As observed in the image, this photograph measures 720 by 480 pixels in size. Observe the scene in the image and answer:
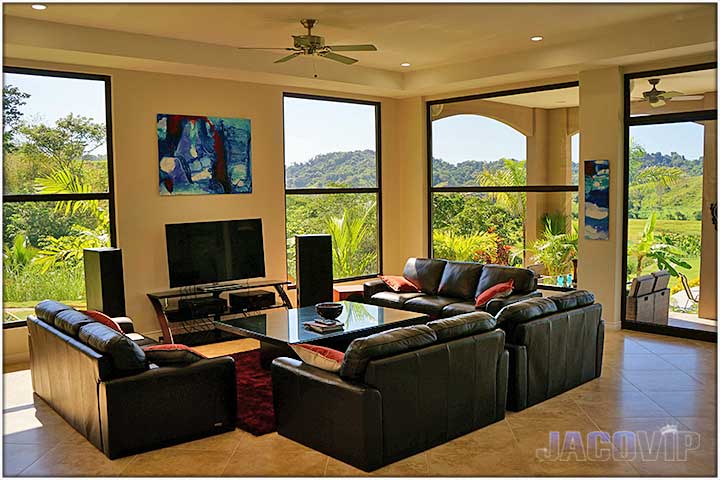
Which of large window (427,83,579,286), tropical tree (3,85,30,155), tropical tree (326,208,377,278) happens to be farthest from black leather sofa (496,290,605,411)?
tropical tree (3,85,30,155)

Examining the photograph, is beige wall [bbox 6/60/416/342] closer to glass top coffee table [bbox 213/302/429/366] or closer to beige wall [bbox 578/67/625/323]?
glass top coffee table [bbox 213/302/429/366]

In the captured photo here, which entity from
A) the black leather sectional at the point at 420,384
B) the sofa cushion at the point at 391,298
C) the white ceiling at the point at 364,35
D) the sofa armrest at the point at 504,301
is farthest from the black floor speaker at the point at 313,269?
the black leather sectional at the point at 420,384

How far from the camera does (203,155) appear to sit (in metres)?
7.80

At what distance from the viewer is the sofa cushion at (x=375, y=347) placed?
3.97 m

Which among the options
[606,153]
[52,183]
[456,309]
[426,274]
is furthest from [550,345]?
[52,183]

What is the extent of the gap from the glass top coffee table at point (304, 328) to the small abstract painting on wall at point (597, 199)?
97.4 inches

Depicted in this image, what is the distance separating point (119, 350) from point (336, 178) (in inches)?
209

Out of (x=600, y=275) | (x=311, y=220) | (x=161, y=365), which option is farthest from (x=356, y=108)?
(x=161, y=365)

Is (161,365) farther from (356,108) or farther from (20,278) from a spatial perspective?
(356,108)

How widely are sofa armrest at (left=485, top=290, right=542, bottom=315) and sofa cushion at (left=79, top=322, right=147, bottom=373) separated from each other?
320 cm

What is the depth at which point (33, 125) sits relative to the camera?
21.9ft

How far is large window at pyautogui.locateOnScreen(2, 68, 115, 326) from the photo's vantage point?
6605 millimetres

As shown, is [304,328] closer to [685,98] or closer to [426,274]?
[426,274]

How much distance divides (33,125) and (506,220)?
18.1 feet
